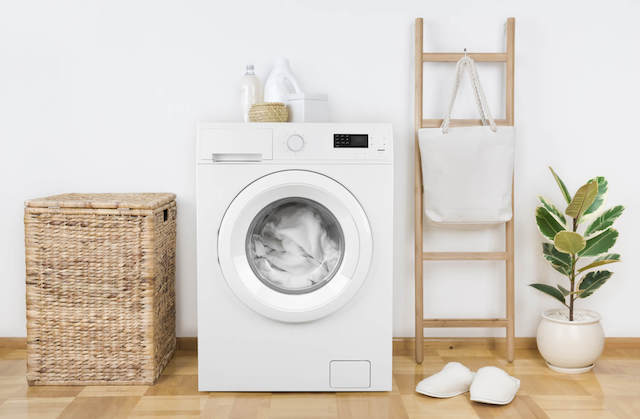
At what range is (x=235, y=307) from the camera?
193 centimetres

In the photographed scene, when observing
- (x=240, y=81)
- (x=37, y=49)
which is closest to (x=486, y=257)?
(x=240, y=81)

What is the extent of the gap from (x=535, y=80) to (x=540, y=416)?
4.28 feet

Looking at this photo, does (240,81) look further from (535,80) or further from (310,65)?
(535,80)

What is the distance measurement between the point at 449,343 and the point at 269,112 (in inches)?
47.7

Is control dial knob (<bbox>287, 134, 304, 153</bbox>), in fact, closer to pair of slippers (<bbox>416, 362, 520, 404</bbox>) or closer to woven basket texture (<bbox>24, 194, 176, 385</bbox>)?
woven basket texture (<bbox>24, 194, 176, 385</bbox>)

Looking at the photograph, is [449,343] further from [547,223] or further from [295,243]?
[295,243]

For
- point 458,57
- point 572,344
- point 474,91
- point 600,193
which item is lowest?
point 572,344

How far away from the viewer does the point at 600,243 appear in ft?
7.18

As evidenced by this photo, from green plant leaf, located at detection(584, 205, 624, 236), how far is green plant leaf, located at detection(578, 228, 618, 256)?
2cm

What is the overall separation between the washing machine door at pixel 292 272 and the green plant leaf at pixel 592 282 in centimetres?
90

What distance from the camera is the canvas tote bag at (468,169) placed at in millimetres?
2182

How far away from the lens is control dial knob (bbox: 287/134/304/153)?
6.23 ft

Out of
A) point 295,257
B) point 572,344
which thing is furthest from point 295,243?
point 572,344

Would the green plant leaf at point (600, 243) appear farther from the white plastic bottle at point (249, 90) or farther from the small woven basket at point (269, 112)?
the white plastic bottle at point (249, 90)
